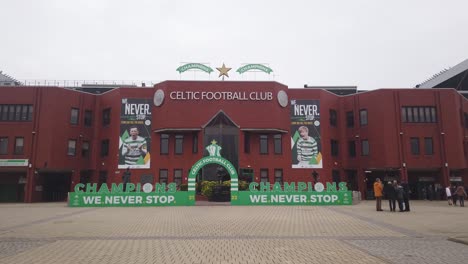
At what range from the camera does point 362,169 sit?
4203 centimetres

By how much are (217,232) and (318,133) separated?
29424mm

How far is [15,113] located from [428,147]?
4178 centimetres

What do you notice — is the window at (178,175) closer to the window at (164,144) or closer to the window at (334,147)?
the window at (164,144)

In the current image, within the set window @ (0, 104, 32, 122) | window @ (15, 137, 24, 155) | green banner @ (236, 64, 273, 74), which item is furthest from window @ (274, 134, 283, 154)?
window @ (15, 137, 24, 155)

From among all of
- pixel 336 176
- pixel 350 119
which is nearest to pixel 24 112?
pixel 336 176

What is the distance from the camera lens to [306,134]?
4119 cm

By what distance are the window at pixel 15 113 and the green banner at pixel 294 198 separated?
80.1 ft

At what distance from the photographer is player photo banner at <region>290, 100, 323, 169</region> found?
40438mm

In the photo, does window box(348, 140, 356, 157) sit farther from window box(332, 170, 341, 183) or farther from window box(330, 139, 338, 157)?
window box(332, 170, 341, 183)

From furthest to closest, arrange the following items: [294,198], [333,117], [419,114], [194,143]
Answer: [333,117] → [419,114] → [194,143] → [294,198]

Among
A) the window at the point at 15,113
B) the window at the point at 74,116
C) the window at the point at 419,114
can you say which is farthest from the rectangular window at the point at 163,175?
the window at the point at 419,114

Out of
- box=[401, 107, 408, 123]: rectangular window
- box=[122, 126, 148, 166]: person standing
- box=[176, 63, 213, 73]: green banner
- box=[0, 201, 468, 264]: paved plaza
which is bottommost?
box=[0, 201, 468, 264]: paved plaza

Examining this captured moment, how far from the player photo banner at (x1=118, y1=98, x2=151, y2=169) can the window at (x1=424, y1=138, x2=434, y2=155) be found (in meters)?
28.0

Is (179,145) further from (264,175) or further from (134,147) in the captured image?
(264,175)
